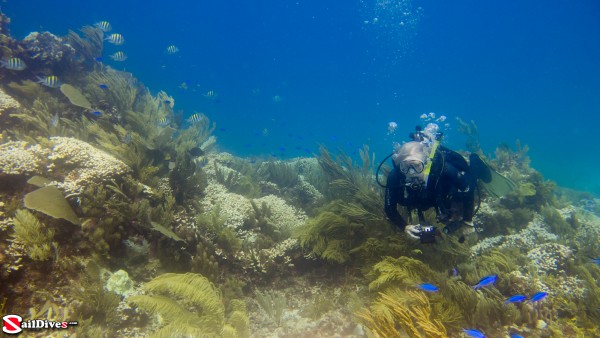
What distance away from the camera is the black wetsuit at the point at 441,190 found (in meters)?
3.99

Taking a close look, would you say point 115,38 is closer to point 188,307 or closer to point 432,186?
point 188,307

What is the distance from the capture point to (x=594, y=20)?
186 ft

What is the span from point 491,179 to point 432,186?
198 centimetres

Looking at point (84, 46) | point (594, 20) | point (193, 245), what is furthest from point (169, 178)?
point (594, 20)

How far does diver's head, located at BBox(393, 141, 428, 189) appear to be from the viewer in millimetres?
3768

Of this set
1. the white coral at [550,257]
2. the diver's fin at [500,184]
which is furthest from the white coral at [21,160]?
the white coral at [550,257]

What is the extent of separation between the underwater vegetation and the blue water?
4826 cm

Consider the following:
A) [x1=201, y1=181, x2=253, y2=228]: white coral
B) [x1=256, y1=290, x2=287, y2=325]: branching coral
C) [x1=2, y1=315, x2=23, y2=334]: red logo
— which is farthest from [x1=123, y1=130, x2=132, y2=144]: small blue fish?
[x1=256, y1=290, x2=287, y2=325]: branching coral

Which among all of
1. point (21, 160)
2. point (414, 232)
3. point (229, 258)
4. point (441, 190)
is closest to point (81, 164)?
point (21, 160)

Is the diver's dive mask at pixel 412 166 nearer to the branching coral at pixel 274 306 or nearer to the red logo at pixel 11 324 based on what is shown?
the branching coral at pixel 274 306

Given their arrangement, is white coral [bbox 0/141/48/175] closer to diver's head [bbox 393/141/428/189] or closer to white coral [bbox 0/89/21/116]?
white coral [bbox 0/89/21/116]

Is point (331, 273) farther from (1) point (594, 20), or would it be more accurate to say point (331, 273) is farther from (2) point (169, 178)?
(1) point (594, 20)

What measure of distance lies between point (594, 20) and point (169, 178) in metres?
89.2

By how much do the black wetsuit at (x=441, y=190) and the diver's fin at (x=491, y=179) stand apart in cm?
59
